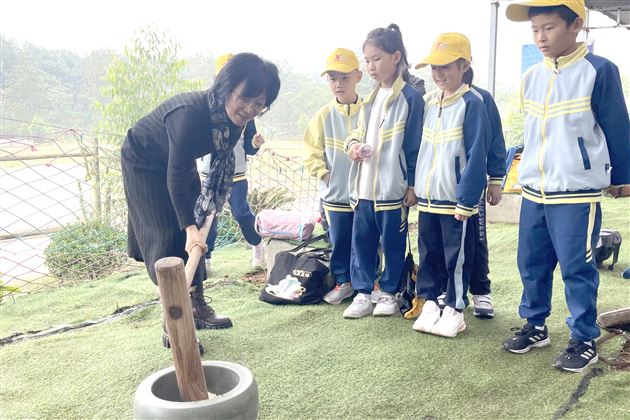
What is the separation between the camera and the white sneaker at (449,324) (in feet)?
8.11

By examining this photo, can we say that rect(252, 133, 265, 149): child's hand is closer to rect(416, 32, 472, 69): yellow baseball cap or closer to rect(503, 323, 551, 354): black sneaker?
rect(416, 32, 472, 69): yellow baseball cap

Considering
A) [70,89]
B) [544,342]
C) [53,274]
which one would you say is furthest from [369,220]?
[70,89]

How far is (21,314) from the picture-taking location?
3262mm

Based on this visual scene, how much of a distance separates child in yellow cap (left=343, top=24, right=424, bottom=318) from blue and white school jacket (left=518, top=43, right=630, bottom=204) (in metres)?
0.69

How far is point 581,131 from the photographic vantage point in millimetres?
2012

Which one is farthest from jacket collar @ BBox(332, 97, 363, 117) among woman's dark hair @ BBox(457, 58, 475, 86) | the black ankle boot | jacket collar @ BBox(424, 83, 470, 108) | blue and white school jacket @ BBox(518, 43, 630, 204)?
the black ankle boot

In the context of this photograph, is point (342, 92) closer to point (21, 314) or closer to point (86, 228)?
point (21, 314)

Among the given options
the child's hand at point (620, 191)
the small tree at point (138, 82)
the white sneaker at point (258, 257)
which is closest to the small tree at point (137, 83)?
the small tree at point (138, 82)

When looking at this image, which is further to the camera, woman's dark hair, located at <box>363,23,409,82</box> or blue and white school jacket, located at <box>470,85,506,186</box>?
woman's dark hair, located at <box>363,23,409,82</box>

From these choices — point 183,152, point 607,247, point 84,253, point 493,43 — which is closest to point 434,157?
point 183,152

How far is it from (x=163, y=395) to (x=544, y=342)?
157 cm

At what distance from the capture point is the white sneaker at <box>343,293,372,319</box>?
9.21ft

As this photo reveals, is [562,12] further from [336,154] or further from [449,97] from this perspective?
[336,154]

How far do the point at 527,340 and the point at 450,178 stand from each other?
72 centimetres
